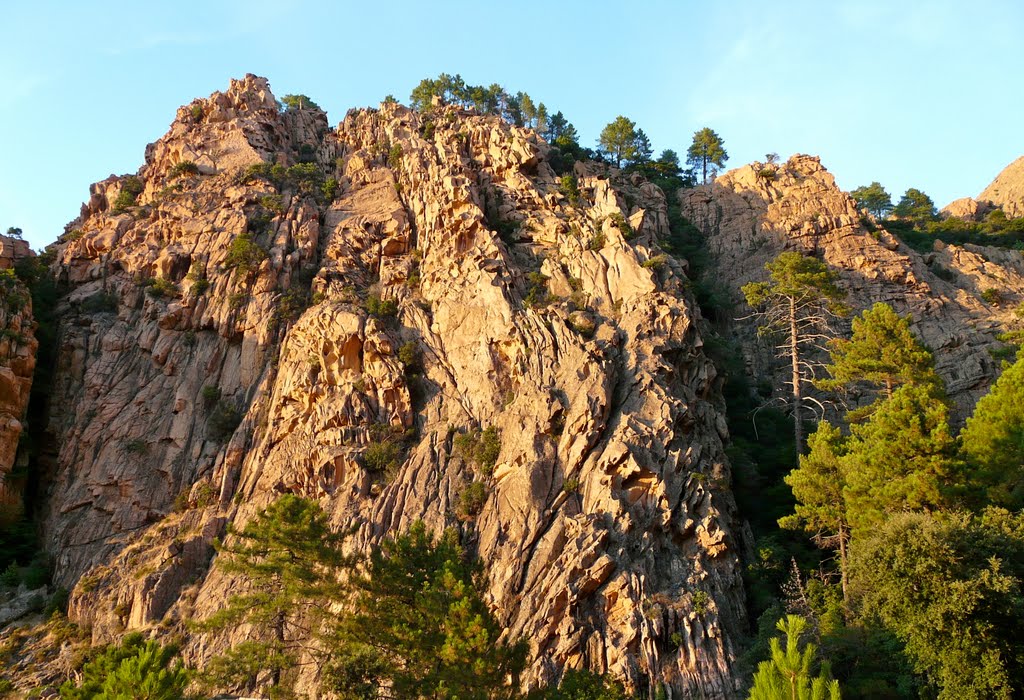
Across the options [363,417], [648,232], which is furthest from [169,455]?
[648,232]

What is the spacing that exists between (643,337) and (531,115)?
1602 inches

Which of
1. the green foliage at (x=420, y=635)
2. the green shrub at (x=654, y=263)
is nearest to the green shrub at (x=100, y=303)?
the green foliage at (x=420, y=635)

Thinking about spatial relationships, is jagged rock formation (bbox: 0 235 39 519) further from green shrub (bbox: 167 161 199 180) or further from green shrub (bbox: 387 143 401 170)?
green shrub (bbox: 387 143 401 170)

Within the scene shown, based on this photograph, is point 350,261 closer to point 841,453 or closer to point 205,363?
point 205,363

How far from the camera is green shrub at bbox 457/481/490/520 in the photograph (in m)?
31.1

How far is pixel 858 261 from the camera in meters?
48.5

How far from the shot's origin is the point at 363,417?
35.3 meters

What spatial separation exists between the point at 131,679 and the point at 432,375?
1913 centimetres

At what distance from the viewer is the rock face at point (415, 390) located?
28422mm

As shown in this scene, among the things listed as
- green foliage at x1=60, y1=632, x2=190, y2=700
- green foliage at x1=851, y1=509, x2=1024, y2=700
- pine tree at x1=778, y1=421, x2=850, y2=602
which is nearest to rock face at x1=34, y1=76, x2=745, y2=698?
pine tree at x1=778, y1=421, x2=850, y2=602

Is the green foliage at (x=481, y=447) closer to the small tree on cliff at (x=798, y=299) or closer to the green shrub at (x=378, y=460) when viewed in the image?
the green shrub at (x=378, y=460)

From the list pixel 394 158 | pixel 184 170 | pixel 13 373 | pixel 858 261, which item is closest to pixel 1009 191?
pixel 858 261

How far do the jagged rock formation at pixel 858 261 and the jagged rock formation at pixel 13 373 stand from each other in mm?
36881

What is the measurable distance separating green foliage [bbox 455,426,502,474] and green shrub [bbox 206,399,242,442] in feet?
36.7
